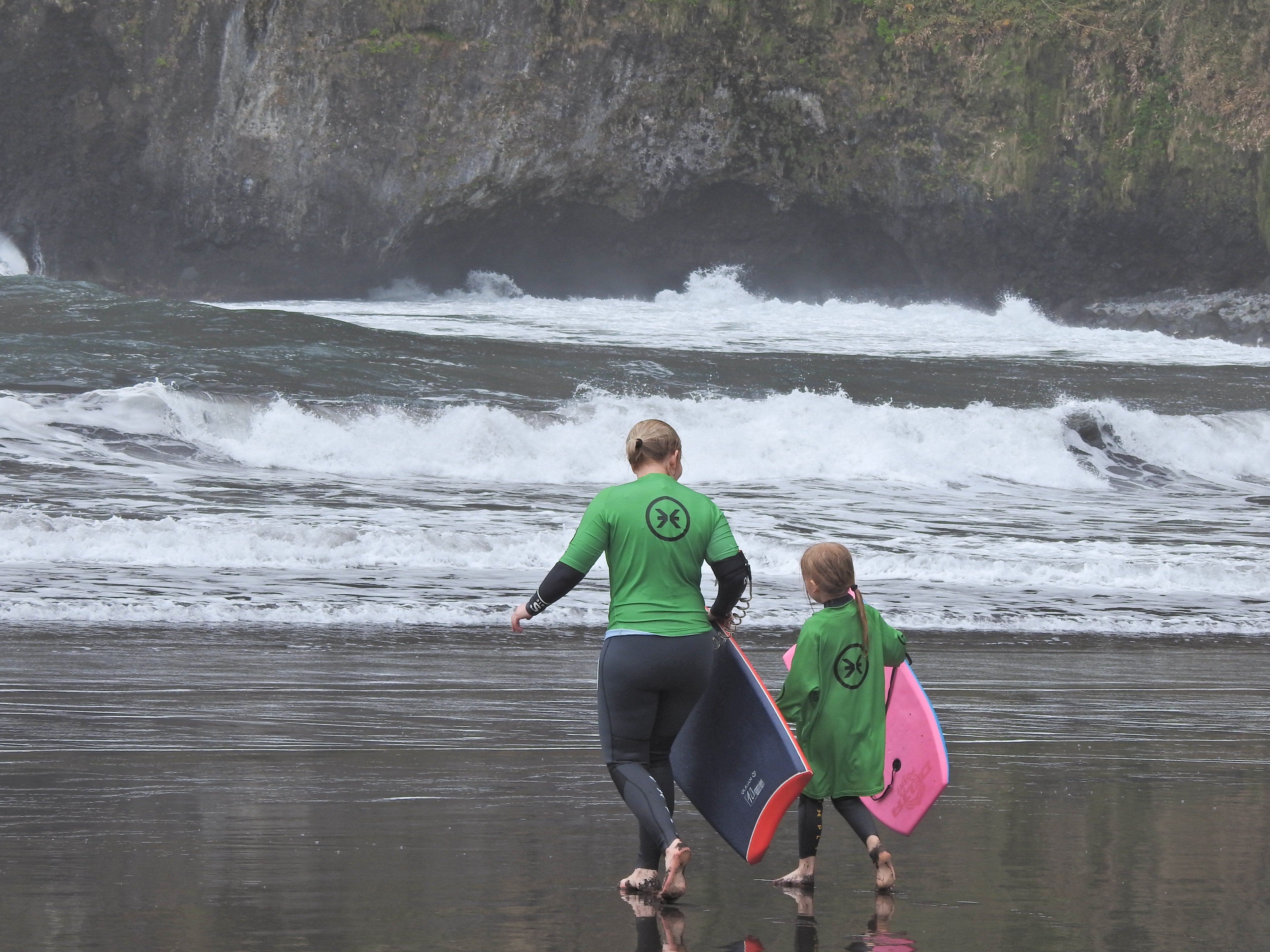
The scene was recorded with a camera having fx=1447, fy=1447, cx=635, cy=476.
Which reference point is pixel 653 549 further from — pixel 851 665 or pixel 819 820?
pixel 819 820

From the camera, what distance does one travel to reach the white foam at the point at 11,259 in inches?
1192

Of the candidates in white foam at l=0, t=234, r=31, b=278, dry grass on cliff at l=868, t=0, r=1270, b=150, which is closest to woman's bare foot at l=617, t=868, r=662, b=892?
dry grass on cliff at l=868, t=0, r=1270, b=150

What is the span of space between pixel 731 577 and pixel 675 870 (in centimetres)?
76

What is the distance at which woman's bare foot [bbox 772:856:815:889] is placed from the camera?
3.77 meters

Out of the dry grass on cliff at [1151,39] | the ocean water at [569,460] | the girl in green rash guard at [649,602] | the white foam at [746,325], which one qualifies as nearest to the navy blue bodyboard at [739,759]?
the girl in green rash guard at [649,602]

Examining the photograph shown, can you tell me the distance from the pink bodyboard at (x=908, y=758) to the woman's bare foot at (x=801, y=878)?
0.35m

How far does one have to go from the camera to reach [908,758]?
4.16 metres

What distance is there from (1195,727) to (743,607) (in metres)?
2.92

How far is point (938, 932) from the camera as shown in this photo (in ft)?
11.0

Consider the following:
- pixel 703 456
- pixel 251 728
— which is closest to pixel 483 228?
pixel 703 456

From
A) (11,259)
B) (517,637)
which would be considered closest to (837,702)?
(517,637)

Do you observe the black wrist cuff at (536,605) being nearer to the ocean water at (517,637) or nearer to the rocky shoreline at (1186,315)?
the ocean water at (517,637)

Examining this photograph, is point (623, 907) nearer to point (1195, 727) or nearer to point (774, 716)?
point (774, 716)

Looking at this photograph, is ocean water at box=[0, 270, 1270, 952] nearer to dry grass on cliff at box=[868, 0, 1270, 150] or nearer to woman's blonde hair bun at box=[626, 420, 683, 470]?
woman's blonde hair bun at box=[626, 420, 683, 470]
